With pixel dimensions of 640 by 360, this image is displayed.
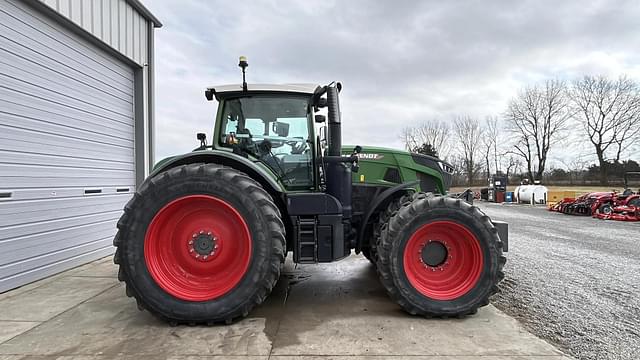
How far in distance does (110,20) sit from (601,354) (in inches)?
310

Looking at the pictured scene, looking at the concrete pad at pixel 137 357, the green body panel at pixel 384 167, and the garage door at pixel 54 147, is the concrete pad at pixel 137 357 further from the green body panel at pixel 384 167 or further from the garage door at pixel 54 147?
the garage door at pixel 54 147

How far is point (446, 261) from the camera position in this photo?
12.6 ft

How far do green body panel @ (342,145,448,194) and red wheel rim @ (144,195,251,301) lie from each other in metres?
1.59

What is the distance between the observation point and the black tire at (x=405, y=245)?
143 inches

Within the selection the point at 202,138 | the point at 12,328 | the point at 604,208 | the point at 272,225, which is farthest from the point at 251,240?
the point at 604,208

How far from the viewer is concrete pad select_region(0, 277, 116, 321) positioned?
388 cm

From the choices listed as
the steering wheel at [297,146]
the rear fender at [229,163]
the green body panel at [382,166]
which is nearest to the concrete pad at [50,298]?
the rear fender at [229,163]

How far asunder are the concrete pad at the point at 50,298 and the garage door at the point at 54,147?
1.42 feet

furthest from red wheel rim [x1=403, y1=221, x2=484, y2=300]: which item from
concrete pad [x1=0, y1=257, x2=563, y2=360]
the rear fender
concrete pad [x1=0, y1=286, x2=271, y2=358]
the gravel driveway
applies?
concrete pad [x1=0, y1=286, x2=271, y2=358]

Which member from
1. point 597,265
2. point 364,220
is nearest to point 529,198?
point 597,265

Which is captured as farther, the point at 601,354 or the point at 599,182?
the point at 599,182

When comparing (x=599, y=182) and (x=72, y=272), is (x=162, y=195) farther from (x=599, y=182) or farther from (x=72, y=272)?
(x=599, y=182)

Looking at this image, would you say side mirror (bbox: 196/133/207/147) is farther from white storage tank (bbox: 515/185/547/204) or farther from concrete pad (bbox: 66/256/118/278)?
white storage tank (bbox: 515/185/547/204)

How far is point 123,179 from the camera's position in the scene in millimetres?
7414
